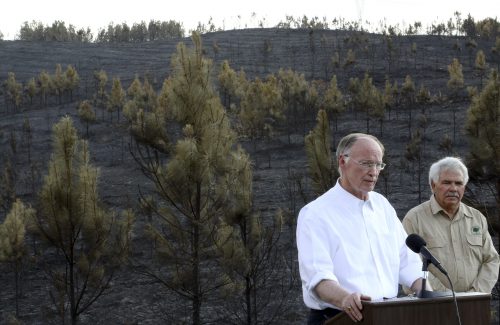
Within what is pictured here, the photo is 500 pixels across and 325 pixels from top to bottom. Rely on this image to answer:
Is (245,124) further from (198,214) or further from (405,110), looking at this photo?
(198,214)

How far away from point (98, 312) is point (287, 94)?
82.5 feet

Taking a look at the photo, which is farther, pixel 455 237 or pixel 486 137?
pixel 486 137

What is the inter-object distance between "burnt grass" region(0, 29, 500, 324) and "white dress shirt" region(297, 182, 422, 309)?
41.7 ft

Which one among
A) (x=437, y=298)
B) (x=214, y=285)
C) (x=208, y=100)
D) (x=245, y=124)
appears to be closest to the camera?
(x=437, y=298)

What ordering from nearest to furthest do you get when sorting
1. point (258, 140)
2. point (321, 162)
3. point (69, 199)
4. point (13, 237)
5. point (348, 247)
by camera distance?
point (348, 247) < point (69, 199) < point (321, 162) < point (13, 237) < point (258, 140)

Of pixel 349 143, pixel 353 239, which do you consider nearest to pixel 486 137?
pixel 349 143

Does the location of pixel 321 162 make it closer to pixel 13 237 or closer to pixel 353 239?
pixel 13 237

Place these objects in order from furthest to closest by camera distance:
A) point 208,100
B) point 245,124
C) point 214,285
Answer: point 245,124, point 214,285, point 208,100

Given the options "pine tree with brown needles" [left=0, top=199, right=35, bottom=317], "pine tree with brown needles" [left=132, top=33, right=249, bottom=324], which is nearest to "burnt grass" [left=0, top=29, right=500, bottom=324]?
"pine tree with brown needles" [left=132, top=33, right=249, bottom=324]

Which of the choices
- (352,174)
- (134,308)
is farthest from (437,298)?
(134,308)

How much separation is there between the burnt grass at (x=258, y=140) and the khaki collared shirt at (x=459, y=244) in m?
11.1

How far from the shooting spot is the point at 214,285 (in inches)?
683

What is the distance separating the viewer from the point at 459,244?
18.0 ft

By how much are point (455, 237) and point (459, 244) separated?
5 cm
